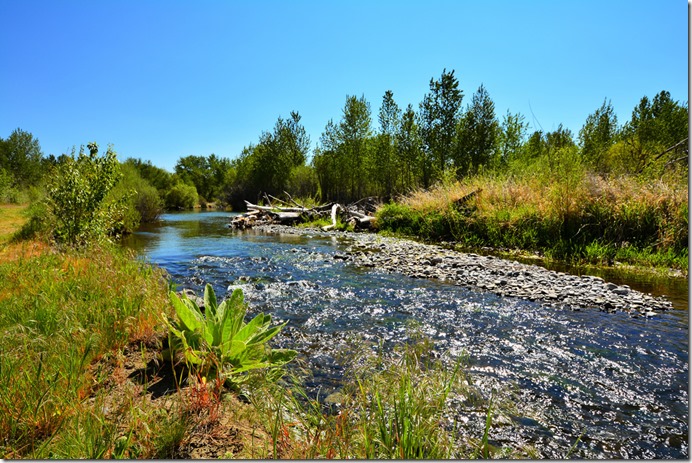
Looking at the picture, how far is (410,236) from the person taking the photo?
16.1 m

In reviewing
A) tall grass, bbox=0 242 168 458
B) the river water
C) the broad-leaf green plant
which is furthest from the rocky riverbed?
tall grass, bbox=0 242 168 458

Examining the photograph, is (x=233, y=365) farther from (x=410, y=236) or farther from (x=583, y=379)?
(x=410, y=236)

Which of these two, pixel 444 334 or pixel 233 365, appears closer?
pixel 233 365

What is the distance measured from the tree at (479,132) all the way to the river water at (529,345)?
26.2m

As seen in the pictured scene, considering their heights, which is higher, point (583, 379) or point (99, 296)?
point (99, 296)

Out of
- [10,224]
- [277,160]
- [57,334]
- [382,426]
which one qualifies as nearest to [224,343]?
[57,334]

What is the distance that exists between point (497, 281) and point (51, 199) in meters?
11.8

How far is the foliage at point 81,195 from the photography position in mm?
8883

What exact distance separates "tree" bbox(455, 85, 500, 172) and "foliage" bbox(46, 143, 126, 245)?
29933 millimetres

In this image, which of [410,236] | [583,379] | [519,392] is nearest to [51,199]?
[519,392]

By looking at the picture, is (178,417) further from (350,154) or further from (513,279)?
(350,154)

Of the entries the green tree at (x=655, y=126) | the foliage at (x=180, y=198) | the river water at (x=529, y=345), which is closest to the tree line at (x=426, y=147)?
the green tree at (x=655, y=126)

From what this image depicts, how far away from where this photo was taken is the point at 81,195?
29.2ft

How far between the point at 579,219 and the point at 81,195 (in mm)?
15179
